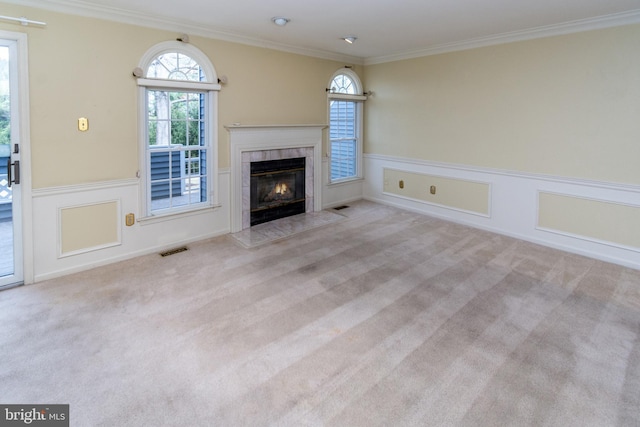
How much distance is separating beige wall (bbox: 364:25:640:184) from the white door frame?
493cm

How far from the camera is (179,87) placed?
429 centimetres

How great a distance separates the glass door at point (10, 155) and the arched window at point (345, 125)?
162 inches

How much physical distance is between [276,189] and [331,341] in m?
3.38

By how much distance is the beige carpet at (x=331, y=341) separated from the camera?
203 cm

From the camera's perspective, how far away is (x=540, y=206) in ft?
15.6

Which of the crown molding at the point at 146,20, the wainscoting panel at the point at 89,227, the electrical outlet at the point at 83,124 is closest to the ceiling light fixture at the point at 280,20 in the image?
the crown molding at the point at 146,20

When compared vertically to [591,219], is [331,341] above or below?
below

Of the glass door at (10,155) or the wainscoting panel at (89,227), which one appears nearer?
the glass door at (10,155)

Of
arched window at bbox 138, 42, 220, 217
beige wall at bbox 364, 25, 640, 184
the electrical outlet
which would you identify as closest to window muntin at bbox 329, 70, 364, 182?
beige wall at bbox 364, 25, 640, 184

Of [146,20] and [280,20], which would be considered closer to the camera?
[146,20]

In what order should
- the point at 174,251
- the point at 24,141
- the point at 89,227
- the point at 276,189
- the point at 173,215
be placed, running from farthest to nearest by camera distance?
the point at 276,189 → the point at 173,215 → the point at 174,251 → the point at 89,227 → the point at 24,141

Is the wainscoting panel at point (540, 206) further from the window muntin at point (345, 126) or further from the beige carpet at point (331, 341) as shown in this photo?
the window muntin at point (345, 126)

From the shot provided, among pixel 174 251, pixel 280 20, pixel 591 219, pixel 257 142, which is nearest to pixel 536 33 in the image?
pixel 591 219

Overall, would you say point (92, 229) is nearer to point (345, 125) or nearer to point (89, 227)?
point (89, 227)
